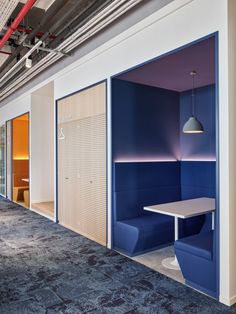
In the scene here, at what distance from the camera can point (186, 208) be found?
145 inches

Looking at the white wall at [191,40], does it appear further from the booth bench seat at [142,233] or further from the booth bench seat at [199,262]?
the booth bench seat at [142,233]

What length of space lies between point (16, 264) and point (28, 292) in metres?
0.89

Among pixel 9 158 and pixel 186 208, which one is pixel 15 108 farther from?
pixel 186 208

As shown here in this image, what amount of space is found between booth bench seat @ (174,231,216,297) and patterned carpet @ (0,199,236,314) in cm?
12

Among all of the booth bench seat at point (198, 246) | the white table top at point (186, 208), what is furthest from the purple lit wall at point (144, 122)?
the booth bench seat at point (198, 246)

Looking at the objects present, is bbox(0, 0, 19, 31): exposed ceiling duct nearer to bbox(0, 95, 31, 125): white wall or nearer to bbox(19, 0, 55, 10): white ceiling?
bbox(19, 0, 55, 10): white ceiling

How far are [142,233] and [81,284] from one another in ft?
3.98

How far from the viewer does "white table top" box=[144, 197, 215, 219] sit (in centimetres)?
337

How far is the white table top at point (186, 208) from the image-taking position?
3369 millimetres

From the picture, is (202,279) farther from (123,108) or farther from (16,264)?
(123,108)

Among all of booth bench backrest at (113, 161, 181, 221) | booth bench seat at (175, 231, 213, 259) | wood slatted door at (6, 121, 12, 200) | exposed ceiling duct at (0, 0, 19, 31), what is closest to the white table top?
booth bench seat at (175, 231, 213, 259)

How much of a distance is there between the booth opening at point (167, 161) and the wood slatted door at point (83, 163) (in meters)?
0.34

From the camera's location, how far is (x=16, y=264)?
3787 mm

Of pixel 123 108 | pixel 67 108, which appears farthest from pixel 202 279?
pixel 67 108
